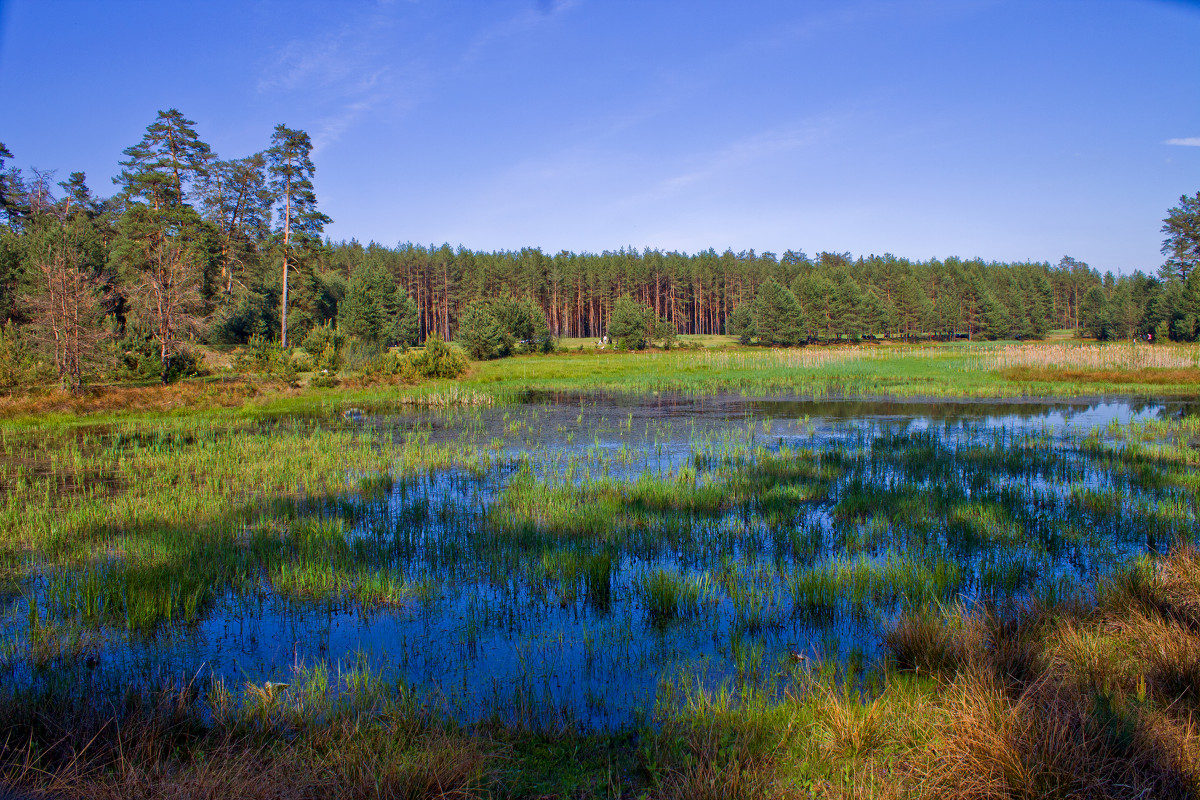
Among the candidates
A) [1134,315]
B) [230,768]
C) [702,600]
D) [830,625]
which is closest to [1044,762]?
[830,625]

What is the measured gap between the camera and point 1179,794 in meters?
3.38

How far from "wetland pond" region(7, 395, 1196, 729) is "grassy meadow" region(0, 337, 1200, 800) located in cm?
5

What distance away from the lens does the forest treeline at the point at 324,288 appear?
3009 centimetres

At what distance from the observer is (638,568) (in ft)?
26.7

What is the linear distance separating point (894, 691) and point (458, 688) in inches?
123

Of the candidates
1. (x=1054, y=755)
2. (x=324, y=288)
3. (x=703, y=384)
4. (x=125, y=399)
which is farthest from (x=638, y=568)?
(x=324, y=288)

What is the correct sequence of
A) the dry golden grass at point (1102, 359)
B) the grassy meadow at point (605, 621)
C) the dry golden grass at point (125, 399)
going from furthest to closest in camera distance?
the dry golden grass at point (1102, 359) → the dry golden grass at point (125, 399) → the grassy meadow at point (605, 621)

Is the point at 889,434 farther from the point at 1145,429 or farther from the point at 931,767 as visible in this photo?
the point at 931,767

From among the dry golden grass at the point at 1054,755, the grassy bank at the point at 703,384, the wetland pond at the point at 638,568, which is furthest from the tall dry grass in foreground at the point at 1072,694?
the grassy bank at the point at 703,384

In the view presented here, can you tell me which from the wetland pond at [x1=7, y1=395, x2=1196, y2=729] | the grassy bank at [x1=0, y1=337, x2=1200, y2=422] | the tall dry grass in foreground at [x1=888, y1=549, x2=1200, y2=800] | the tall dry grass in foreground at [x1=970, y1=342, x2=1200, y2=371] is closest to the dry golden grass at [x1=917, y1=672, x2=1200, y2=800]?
the tall dry grass in foreground at [x1=888, y1=549, x2=1200, y2=800]

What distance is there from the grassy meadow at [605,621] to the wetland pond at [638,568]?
5 cm

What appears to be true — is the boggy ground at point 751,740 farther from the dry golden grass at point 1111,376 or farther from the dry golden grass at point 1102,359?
the dry golden grass at point 1102,359

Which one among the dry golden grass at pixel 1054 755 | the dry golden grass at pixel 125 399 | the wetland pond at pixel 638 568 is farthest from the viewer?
the dry golden grass at pixel 125 399

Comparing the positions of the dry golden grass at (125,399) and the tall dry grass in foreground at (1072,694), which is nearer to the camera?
the tall dry grass in foreground at (1072,694)
